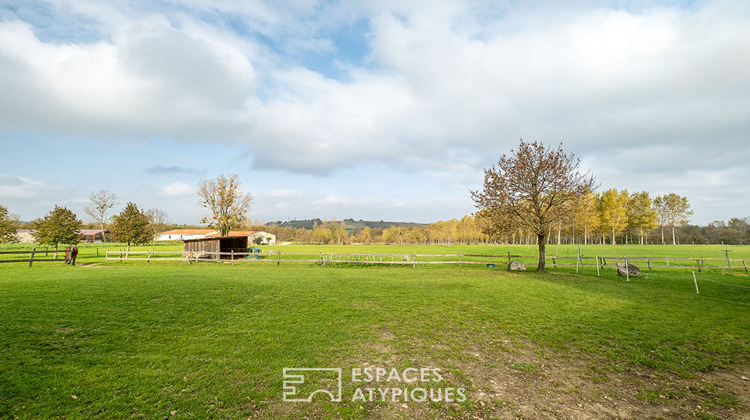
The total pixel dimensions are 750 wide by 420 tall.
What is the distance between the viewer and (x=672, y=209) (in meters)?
79.3

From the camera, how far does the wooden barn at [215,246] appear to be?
98.4ft

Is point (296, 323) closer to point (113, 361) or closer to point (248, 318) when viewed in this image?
point (248, 318)

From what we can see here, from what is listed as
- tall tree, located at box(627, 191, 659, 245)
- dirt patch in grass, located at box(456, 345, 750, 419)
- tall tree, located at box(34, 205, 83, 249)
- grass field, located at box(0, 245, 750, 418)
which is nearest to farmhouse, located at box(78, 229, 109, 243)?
tall tree, located at box(34, 205, 83, 249)

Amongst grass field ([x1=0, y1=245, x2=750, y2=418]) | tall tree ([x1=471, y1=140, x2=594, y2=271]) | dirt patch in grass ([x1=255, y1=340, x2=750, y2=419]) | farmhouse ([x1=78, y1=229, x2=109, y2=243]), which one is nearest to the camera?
dirt patch in grass ([x1=255, y1=340, x2=750, y2=419])

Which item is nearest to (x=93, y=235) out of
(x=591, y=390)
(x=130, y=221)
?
(x=130, y=221)

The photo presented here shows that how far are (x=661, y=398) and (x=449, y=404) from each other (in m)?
3.75

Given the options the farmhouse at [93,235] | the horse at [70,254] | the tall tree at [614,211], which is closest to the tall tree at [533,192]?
the horse at [70,254]

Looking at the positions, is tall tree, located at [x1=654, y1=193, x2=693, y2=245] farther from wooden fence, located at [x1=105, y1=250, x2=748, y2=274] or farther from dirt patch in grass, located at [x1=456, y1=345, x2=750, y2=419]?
dirt patch in grass, located at [x1=456, y1=345, x2=750, y2=419]

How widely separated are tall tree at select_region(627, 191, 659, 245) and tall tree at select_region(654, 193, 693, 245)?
615 cm

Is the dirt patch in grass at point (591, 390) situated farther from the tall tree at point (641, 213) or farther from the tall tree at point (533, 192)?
the tall tree at point (641, 213)

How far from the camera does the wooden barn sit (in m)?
30.0

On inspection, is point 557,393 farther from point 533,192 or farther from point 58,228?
point 58,228

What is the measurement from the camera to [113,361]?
607 cm

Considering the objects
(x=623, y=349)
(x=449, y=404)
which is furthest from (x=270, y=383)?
(x=623, y=349)
